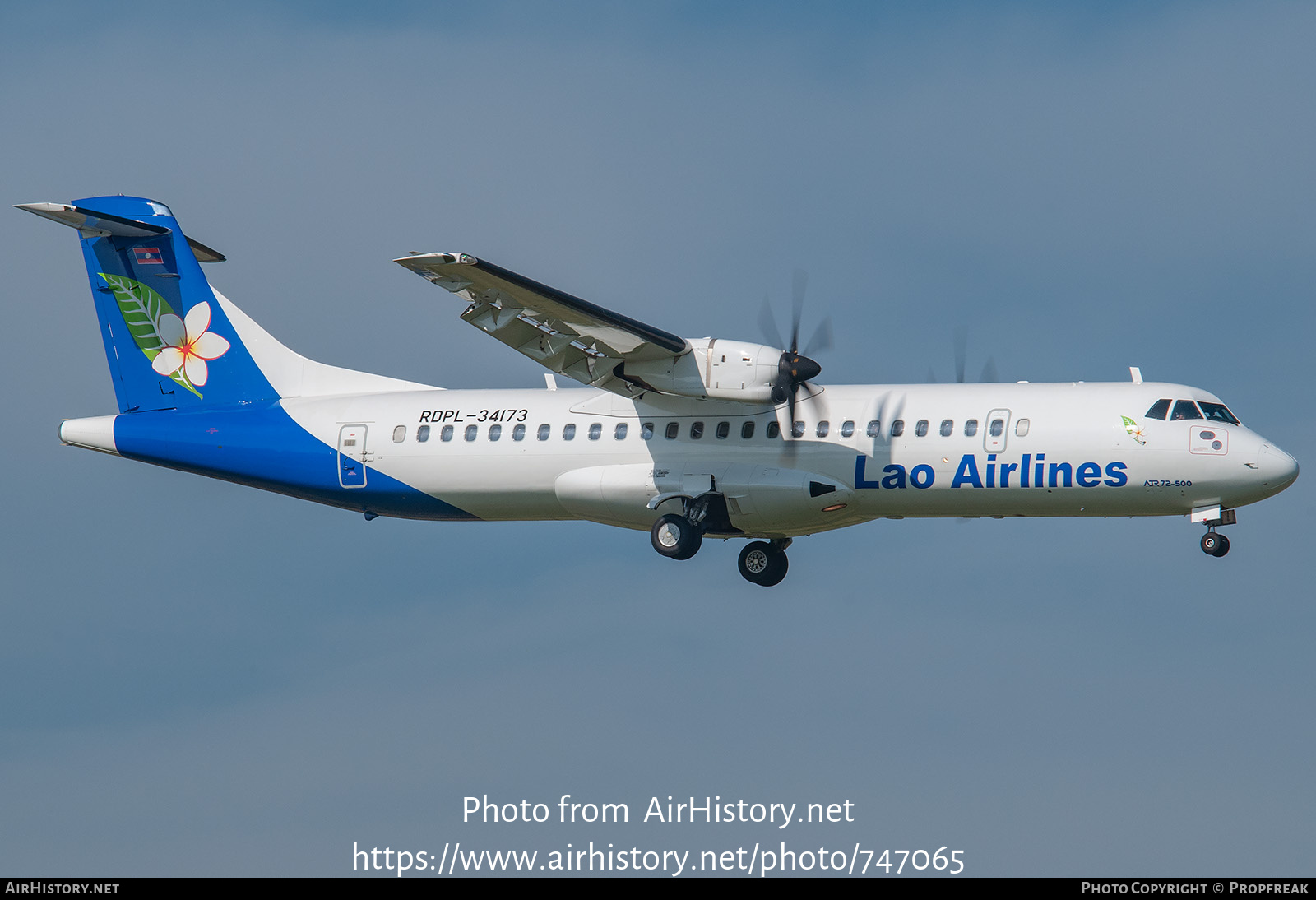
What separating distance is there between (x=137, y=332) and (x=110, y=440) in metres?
1.92

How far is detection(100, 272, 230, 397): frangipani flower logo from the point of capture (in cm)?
2409

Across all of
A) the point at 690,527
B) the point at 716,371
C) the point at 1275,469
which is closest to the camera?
the point at 1275,469

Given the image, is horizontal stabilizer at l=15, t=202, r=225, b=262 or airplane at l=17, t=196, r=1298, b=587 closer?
airplane at l=17, t=196, r=1298, b=587

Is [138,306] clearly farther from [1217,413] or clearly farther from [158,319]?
[1217,413]

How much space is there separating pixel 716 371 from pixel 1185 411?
20.7ft

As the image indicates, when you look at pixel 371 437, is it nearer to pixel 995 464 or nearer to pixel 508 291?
pixel 508 291

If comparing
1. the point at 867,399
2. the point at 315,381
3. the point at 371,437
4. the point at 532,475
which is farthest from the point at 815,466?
the point at 315,381

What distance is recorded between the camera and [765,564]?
75.9ft

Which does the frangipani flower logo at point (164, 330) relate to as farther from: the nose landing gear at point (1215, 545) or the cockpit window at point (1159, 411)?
the nose landing gear at point (1215, 545)

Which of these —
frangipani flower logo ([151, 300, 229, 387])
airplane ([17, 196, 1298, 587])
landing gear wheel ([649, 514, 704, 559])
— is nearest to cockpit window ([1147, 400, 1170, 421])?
airplane ([17, 196, 1298, 587])

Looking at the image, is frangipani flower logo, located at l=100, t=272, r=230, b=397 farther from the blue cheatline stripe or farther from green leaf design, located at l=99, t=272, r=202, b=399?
the blue cheatline stripe

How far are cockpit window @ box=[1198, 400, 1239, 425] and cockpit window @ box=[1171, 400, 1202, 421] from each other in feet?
0.39

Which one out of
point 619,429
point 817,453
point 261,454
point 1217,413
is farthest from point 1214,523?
point 261,454

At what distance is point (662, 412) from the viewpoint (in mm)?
21797
